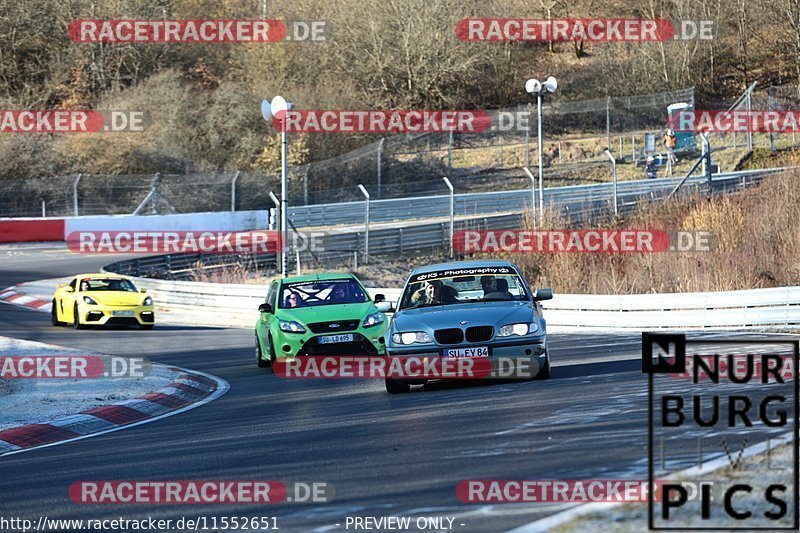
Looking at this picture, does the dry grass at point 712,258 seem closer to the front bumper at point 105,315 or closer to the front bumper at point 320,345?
the front bumper at point 105,315

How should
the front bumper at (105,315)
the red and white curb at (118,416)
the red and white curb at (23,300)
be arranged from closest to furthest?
1. the red and white curb at (118,416)
2. the front bumper at (105,315)
3. the red and white curb at (23,300)

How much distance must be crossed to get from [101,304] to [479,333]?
14604mm

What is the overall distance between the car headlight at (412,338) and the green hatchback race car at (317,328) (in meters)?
2.42

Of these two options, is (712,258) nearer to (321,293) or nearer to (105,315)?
(321,293)

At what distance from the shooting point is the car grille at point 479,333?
46.1ft

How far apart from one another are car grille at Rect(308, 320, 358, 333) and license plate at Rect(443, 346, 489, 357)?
3.72 m

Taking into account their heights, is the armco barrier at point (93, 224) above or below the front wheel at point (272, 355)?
above

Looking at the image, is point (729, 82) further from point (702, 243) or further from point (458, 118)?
point (702, 243)

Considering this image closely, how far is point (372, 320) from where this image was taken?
17.9m

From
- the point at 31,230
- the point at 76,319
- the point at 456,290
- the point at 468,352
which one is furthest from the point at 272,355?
the point at 31,230

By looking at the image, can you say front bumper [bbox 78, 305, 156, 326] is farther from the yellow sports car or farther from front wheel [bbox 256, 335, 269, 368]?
front wheel [bbox 256, 335, 269, 368]

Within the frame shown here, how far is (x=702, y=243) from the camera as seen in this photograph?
Result: 32031mm

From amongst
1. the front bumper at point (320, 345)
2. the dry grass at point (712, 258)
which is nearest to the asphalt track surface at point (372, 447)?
the front bumper at point (320, 345)

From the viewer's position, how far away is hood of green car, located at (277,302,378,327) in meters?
17.7
